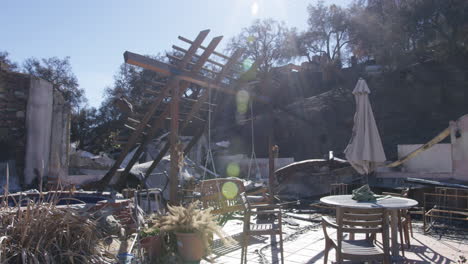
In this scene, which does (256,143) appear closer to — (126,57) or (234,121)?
(234,121)

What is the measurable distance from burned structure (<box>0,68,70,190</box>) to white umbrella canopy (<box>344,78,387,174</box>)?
6.89m

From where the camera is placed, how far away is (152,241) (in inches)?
155

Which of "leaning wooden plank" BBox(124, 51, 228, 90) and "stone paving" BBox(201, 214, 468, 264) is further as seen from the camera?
"leaning wooden plank" BBox(124, 51, 228, 90)

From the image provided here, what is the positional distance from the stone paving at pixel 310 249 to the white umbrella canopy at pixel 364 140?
1429mm

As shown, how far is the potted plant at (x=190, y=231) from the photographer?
3965 mm

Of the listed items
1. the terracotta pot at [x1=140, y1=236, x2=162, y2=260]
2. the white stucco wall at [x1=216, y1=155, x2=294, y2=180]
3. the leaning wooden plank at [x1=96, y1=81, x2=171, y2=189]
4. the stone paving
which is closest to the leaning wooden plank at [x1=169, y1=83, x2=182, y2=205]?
the leaning wooden plank at [x1=96, y1=81, x2=171, y2=189]

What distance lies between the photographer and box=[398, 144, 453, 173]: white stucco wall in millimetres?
13359

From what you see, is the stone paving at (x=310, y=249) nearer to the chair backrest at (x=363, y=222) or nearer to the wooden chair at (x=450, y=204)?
the chair backrest at (x=363, y=222)

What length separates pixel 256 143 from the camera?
2541 cm

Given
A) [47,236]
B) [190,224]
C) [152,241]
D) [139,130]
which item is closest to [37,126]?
[139,130]

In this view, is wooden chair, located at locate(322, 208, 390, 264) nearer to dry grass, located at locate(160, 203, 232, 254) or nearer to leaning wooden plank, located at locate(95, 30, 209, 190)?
dry grass, located at locate(160, 203, 232, 254)

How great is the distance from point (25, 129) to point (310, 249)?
8083mm

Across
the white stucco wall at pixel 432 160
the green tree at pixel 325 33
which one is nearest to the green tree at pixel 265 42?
the green tree at pixel 325 33

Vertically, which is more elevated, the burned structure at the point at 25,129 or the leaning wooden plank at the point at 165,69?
the leaning wooden plank at the point at 165,69
